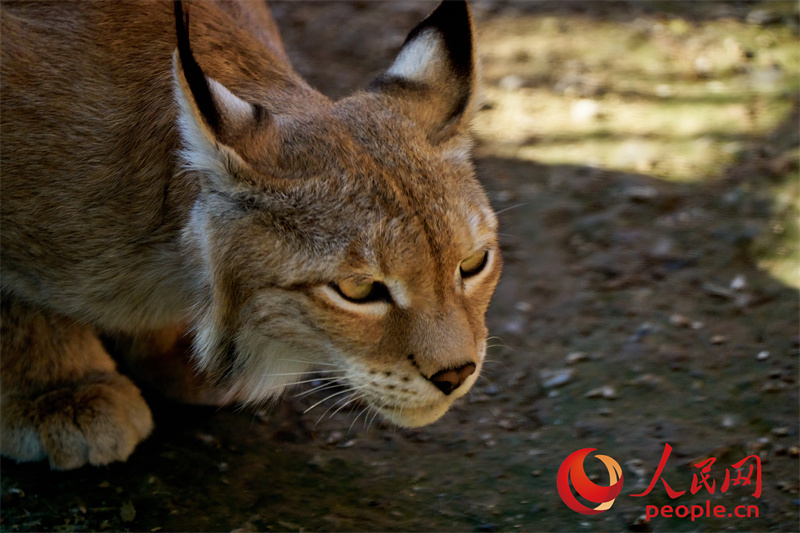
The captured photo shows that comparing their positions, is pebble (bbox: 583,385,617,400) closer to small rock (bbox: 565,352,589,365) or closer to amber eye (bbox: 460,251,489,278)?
small rock (bbox: 565,352,589,365)

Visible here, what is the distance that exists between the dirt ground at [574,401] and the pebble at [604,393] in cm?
1

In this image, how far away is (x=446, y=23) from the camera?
3.41m

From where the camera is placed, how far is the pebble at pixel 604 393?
13.8 ft

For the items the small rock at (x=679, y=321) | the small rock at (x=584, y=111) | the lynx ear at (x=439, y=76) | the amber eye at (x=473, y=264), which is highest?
the lynx ear at (x=439, y=76)

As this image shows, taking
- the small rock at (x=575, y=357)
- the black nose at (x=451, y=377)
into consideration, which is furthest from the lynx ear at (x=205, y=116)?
the small rock at (x=575, y=357)

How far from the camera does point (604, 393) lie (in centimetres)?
423

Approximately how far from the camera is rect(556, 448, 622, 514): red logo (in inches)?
138

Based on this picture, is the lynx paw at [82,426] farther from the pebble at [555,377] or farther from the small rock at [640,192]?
the small rock at [640,192]

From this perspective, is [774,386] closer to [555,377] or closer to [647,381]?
[647,381]

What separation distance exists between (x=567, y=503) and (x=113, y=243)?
2127mm

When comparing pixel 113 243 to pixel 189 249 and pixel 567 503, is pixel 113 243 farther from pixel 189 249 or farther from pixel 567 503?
pixel 567 503

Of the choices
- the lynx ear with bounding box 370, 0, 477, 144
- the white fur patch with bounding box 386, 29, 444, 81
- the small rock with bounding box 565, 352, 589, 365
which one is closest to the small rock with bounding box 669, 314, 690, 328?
the small rock with bounding box 565, 352, 589, 365

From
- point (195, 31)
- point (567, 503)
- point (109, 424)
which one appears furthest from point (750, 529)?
point (195, 31)

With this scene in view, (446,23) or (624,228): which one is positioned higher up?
(446,23)
